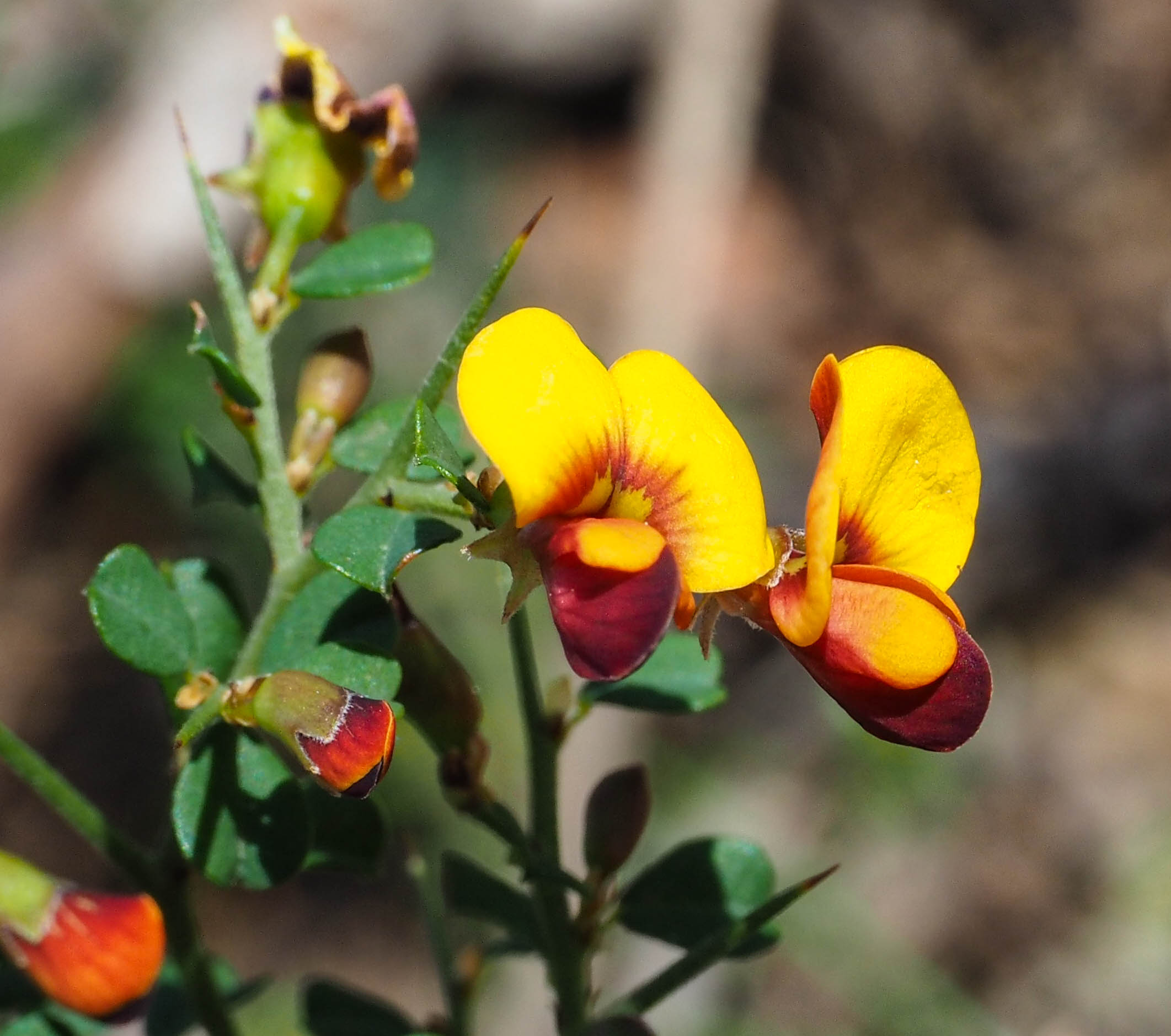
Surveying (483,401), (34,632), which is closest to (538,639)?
(34,632)

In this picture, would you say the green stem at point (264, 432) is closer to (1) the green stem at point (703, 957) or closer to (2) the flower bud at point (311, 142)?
(2) the flower bud at point (311, 142)

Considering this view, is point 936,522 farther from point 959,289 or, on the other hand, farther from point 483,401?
point 959,289

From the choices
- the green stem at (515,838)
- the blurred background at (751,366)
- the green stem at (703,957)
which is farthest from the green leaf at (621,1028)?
the blurred background at (751,366)

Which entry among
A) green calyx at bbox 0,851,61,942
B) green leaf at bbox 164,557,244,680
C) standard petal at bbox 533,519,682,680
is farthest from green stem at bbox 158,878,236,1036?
standard petal at bbox 533,519,682,680

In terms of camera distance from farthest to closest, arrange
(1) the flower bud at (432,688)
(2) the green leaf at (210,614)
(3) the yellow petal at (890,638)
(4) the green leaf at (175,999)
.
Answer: (4) the green leaf at (175,999) < (2) the green leaf at (210,614) < (1) the flower bud at (432,688) < (3) the yellow petal at (890,638)

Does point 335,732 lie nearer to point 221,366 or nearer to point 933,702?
point 221,366

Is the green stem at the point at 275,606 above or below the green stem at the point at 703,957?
above

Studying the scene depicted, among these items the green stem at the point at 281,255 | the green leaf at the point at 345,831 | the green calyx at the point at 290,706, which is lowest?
the green leaf at the point at 345,831
